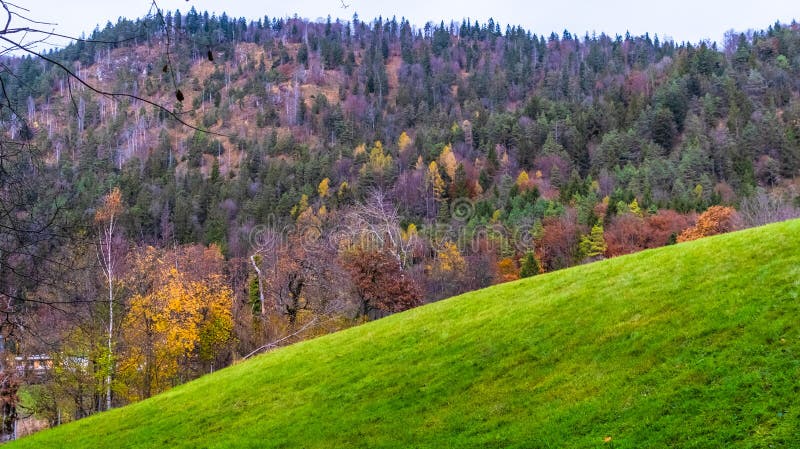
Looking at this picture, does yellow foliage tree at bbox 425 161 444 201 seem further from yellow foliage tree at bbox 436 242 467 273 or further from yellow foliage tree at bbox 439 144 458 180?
yellow foliage tree at bbox 436 242 467 273

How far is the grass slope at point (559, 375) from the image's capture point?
8383mm

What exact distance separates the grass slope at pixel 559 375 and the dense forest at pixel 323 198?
516 centimetres

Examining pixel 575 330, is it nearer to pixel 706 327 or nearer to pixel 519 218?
pixel 706 327

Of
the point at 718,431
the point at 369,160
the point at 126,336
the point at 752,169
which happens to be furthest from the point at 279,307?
the point at 369,160

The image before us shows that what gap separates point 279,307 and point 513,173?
9458 cm

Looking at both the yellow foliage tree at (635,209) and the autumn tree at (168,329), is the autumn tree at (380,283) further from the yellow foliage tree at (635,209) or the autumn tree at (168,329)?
the yellow foliage tree at (635,209)

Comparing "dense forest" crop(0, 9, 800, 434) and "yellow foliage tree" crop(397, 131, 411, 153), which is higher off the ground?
"yellow foliage tree" crop(397, 131, 411, 153)

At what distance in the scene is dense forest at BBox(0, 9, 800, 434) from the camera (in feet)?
29.7

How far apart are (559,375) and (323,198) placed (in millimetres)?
108563

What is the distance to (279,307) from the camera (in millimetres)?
44875

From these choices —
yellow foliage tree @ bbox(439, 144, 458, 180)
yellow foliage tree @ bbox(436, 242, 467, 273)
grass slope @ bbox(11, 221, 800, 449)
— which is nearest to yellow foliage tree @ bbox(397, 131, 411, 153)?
yellow foliage tree @ bbox(439, 144, 458, 180)

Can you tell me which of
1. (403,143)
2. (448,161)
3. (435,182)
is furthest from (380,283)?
(403,143)

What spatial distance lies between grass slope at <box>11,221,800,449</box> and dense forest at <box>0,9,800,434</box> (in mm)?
5165

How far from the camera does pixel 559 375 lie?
11.1m
